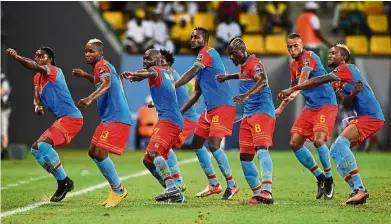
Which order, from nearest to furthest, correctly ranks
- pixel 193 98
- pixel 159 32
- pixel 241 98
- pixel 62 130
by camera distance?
1. pixel 241 98
2. pixel 62 130
3. pixel 193 98
4. pixel 159 32

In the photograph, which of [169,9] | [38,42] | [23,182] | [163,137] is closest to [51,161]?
[163,137]

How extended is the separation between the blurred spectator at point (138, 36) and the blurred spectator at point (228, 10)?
6.64 feet

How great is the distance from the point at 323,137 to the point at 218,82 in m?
1.66

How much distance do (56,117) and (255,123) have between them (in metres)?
2.83

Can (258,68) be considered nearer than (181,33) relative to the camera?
Yes

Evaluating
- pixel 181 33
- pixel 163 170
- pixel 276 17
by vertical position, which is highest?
pixel 163 170

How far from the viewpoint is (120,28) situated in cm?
3142

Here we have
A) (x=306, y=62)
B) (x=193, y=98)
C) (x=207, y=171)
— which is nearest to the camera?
(x=306, y=62)

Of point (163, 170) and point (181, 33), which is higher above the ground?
point (163, 170)

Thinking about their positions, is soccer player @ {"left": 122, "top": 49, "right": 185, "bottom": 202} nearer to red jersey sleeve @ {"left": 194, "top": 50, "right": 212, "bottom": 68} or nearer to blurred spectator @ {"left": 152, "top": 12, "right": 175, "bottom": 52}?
red jersey sleeve @ {"left": 194, "top": 50, "right": 212, "bottom": 68}

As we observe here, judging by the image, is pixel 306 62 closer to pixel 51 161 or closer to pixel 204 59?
pixel 204 59

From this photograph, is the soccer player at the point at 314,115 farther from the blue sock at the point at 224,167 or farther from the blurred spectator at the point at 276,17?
the blurred spectator at the point at 276,17

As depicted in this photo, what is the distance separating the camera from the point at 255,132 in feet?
46.0

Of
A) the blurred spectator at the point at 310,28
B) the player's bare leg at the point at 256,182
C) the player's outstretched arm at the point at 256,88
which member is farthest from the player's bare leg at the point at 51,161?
the blurred spectator at the point at 310,28
